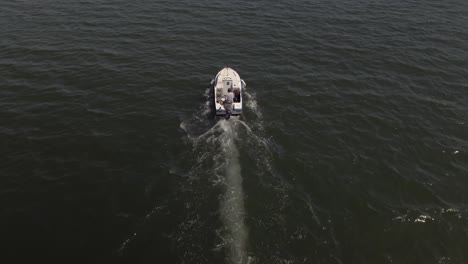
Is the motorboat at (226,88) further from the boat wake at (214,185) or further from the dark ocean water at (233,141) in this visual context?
the dark ocean water at (233,141)

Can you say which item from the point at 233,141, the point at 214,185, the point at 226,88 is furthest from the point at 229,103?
the point at 214,185

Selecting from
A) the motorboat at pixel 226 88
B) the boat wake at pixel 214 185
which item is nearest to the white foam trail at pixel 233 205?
the boat wake at pixel 214 185

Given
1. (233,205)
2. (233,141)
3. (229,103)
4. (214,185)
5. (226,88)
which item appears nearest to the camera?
(233,205)

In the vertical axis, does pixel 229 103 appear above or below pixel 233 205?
above

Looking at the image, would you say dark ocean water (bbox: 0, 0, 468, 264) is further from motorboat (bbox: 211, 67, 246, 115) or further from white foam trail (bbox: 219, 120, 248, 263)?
motorboat (bbox: 211, 67, 246, 115)

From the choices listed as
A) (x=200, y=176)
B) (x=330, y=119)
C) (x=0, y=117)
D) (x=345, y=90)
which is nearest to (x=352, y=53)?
(x=345, y=90)

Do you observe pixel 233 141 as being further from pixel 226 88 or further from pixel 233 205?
pixel 226 88
